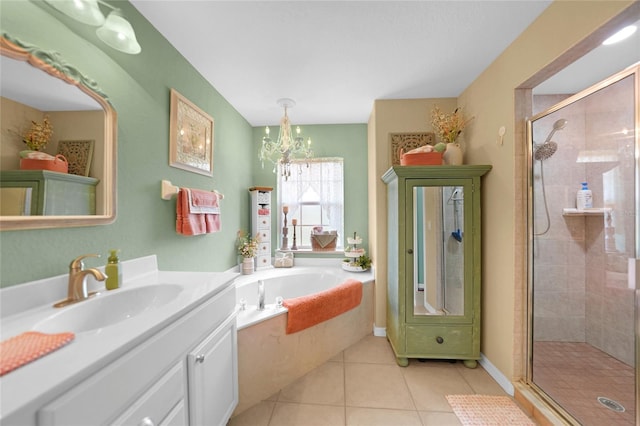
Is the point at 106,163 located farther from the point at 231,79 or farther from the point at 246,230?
the point at 246,230

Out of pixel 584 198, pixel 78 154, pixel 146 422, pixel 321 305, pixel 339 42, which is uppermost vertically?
pixel 339 42

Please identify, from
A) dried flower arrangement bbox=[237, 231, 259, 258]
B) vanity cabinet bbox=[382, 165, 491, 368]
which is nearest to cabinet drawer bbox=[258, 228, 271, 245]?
dried flower arrangement bbox=[237, 231, 259, 258]

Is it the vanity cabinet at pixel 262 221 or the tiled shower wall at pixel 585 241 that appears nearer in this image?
the tiled shower wall at pixel 585 241

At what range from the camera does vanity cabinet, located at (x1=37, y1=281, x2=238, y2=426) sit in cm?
61

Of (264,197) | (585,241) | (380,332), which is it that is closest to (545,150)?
(585,241)

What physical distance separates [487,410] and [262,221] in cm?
264

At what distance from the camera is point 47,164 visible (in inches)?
39.1

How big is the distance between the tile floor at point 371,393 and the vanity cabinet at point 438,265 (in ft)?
0.42

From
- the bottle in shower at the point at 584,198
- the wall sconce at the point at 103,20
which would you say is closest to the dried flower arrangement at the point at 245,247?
the wall sconce at the point at 103,20

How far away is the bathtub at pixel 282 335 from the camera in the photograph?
163 centimetres

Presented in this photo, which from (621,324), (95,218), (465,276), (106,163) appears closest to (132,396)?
(95,218)

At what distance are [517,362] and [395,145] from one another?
205 centimetres

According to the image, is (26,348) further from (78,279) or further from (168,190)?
(168,190)

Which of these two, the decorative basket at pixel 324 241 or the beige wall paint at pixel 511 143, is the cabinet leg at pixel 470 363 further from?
the decorative basket at pixel 324 241
